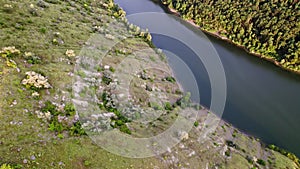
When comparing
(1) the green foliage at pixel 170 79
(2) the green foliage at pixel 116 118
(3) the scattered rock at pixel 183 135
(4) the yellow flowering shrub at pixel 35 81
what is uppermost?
(4) the yellow flowering shrub at pixel 35 81

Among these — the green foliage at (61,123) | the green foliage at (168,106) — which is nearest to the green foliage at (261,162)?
the green foliage at (168,106)

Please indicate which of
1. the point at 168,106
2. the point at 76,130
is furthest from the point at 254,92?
the point at 76,130

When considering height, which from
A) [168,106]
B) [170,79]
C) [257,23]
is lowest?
[168,106]

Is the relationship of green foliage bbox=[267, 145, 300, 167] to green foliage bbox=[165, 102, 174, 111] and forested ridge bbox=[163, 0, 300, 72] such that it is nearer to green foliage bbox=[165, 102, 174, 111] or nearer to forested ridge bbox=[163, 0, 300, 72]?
green foliage bbox=[165, 102, 174, 111]

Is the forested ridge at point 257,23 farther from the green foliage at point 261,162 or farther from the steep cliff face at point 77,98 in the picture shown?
the green foliage at point 261,162

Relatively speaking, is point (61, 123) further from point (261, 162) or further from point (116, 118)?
point (261, 162)
